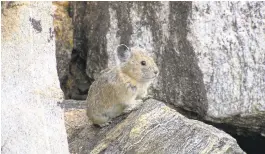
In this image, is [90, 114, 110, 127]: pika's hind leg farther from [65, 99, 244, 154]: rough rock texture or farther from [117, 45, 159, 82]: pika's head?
[117, 45, 159, 82]: pika's head

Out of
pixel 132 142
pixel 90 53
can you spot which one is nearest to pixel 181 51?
pixel 90 53

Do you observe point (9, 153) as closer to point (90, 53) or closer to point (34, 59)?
point (34, 59)

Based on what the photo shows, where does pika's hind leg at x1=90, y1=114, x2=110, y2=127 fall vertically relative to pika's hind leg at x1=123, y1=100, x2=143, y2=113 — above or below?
below

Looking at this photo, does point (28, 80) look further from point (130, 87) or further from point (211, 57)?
point (211, 57)

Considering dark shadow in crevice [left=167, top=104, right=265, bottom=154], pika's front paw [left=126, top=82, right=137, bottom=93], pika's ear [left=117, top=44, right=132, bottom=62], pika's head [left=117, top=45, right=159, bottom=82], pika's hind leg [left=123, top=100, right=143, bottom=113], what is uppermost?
pika's ear [left=117, top=44, right=132, bottom=62]

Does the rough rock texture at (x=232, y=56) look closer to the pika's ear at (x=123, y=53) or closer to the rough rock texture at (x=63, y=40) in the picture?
the pika's ear at (x=123, y=53)

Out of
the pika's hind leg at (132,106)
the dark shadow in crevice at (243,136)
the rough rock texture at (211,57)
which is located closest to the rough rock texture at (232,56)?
the rough rock texture at (211,57)

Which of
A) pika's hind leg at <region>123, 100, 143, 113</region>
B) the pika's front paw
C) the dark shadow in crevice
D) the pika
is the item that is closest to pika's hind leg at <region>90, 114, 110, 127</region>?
the pika
